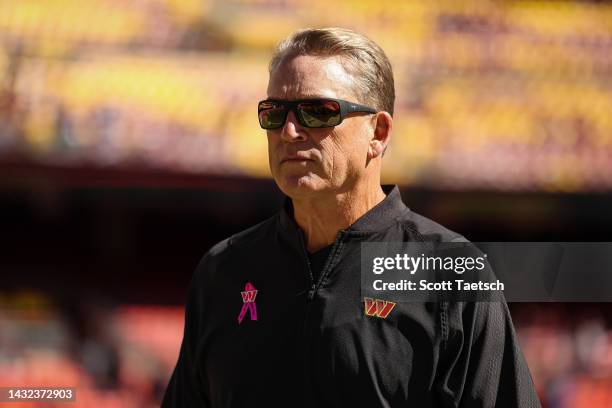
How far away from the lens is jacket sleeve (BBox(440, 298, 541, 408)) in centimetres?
205

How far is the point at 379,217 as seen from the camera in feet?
7.35

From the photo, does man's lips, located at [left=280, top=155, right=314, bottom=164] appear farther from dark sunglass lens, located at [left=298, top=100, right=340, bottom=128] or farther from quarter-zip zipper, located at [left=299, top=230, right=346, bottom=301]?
quarter-zip zipper, located at [left=299, top=230, right=346, bottom=301]

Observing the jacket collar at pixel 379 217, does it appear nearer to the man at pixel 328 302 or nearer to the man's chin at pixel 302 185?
the man at pixel 328 302

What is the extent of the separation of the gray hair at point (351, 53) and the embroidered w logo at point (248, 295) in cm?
49

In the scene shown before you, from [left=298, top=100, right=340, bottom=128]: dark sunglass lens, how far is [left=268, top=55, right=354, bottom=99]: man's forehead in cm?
2

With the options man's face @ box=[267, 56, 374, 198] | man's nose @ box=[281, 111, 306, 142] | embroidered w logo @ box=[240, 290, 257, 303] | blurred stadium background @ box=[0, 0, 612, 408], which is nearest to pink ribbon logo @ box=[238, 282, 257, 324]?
embroidered w logo @ box=[240, 290, 257, 303]

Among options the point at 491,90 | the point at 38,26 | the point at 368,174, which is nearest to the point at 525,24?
the point at 491,90

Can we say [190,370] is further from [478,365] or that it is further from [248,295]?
[478,365]

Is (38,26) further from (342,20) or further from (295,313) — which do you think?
(295,313)

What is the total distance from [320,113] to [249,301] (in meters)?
0.45

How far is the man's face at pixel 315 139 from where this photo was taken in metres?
2.19

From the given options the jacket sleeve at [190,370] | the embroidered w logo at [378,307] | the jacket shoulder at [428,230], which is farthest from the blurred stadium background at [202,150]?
the embroidered w logo at [378,307]

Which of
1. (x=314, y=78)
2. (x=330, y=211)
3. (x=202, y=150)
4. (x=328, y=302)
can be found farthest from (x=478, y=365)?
(x=202, y=150)

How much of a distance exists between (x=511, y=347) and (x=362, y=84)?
649mm
